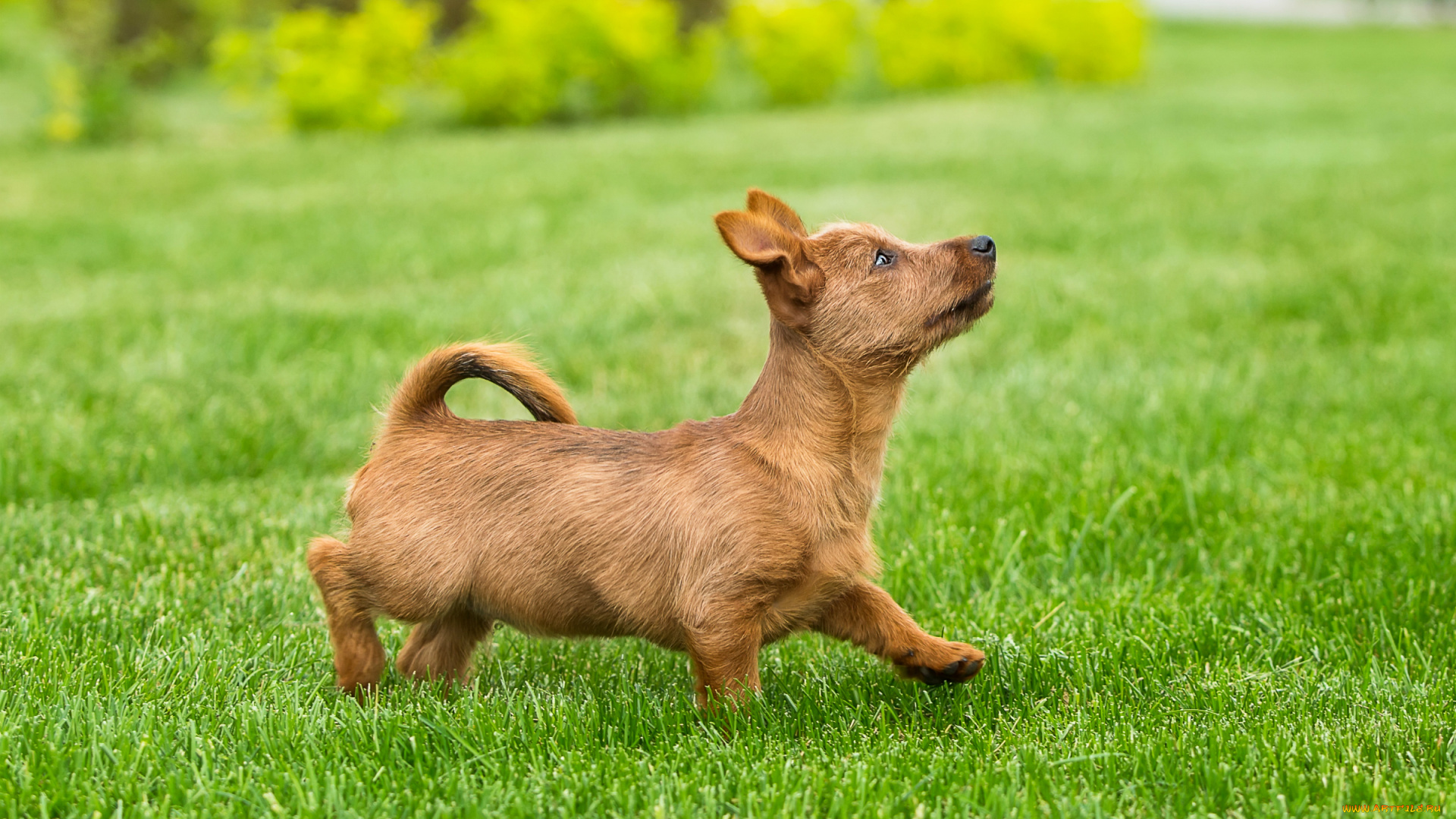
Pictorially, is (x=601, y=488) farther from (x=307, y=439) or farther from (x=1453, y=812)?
(x=307, y=439)

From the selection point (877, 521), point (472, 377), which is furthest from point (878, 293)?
point (877, 521)

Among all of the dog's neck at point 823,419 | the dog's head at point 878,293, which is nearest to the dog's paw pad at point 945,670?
the dog's neck at point 823,419

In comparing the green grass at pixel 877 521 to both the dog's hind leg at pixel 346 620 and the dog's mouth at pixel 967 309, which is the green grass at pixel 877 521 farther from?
the dog's mouth at pixel 967 309

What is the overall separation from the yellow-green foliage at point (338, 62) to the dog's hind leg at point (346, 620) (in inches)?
580

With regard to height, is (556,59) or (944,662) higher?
(556,59)

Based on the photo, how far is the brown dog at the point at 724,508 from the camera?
280 cm

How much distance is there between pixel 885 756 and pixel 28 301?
6.72 metres

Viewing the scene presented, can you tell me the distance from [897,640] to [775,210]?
1037 mm

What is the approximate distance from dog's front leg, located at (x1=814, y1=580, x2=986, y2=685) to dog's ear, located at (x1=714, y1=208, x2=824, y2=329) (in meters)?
0.65

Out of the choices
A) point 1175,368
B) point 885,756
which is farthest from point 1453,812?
point 1175,368

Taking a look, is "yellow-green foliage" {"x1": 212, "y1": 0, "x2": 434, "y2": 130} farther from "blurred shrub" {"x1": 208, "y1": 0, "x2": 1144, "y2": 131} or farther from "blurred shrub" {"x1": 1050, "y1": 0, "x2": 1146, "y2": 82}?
"blurred shrub" {"x1": 1050, "y1": 0, "x2": 1146, "y2": 82}

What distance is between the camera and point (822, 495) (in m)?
2.85

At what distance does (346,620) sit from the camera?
10.0 feet

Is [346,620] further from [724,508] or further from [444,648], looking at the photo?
[724,508]
